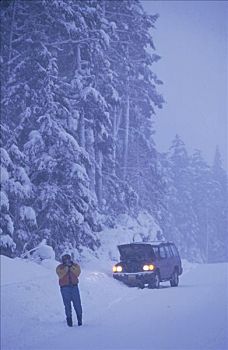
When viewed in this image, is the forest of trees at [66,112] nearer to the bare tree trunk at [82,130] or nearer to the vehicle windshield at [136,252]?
the bare tree trunk at [82,130]

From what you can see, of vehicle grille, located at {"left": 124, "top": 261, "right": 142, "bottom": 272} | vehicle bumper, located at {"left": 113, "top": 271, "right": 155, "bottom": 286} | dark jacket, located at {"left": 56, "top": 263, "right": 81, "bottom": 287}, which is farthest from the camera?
vehicle grille, located at {"left": 124, "top": 261, "right": 142, "bottom": 272}

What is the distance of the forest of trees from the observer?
20531 mm

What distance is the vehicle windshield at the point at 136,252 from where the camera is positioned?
2141 centimetres

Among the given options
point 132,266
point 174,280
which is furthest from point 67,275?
point 174,280

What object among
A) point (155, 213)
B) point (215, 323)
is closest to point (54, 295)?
point (215, 323)

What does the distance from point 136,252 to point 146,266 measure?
1.19 m

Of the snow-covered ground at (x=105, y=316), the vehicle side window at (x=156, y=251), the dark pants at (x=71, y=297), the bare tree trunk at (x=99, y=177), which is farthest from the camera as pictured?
the bare tree trunk at (x=99, y=177)

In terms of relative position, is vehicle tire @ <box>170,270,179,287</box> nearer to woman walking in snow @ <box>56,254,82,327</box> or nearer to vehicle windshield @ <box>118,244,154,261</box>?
vehicle windshield @ <box>118,244,154,261</box>

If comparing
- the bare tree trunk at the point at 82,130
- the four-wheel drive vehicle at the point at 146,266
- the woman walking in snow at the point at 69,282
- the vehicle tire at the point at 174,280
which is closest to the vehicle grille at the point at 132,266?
the four-wheel drive vehicle at the point at 146,266

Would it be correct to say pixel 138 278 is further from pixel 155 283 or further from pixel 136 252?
pixel 136 252

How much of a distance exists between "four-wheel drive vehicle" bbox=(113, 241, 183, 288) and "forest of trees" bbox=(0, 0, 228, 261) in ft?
6.14

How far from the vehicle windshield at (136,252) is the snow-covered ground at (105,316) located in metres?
2.83

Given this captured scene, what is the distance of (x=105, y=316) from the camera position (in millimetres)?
12953

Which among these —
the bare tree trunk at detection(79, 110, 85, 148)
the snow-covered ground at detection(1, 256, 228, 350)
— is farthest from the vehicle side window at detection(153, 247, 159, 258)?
the bare tree trunk at detection(79, 110, 85, 148)
